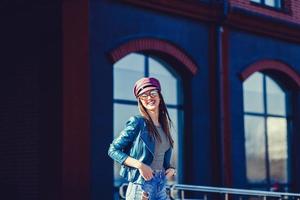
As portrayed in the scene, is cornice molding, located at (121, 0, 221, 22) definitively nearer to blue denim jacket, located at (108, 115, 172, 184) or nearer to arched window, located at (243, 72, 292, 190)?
arched window, located at (243, 72, 292, 190)

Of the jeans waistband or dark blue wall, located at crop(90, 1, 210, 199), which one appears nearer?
the jeans waistband

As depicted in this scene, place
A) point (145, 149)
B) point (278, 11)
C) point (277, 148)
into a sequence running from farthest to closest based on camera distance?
point (278, 11) < point (277, 148) < point (145, 149)

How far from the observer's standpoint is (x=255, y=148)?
13.5 m

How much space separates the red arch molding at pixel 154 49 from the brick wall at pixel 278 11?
71.5 inches

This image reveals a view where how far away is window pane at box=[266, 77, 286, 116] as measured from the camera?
14047 millimetres

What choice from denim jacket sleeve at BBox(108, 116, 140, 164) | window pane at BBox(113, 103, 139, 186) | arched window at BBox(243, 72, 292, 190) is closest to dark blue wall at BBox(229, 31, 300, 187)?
arched window at BBox(243, 72, 292, 190)

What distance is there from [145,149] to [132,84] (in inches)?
268

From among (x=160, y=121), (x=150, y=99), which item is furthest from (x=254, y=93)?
(x=150, y=99)

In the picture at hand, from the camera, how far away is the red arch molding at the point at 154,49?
10.7 metres

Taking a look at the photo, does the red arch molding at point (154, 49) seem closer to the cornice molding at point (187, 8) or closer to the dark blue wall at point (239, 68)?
the cornice molding at point (187, 8)

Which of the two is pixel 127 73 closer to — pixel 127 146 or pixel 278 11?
pixel 278 11

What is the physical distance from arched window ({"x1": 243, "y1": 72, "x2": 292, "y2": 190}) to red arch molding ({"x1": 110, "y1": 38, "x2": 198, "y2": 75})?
1867mm

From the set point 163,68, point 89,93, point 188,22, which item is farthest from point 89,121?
point 188,22

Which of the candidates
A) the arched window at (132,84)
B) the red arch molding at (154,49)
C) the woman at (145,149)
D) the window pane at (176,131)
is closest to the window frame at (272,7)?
the red arch molding at (154,49)
